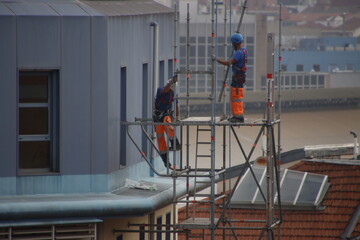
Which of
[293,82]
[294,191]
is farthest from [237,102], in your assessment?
[293,82]

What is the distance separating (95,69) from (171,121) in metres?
2.05

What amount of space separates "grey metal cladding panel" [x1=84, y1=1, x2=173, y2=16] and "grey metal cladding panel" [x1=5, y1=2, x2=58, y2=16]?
785mm

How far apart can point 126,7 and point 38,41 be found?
270 cm

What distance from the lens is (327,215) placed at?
2672 centimetres

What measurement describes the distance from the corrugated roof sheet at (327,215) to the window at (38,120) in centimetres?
902

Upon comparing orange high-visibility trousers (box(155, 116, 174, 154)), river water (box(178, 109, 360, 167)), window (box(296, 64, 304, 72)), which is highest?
window (box(296, 64, 304, 72))

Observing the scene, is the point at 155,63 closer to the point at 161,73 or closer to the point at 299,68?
the point at 161,73

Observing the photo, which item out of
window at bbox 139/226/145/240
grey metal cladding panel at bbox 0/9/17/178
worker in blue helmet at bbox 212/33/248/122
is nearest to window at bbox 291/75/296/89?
window at bbox 139/226/145/240

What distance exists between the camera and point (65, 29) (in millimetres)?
17234

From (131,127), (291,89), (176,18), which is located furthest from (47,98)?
(291,89)

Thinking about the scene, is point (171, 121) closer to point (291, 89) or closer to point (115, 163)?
point (115, 163)

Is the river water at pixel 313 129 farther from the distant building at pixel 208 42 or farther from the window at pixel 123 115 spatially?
the window at pixel 123 115

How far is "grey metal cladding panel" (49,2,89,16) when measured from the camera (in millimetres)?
17328

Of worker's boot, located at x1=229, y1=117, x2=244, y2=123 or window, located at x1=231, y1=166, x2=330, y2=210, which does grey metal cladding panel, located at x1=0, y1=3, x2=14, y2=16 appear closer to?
worker's boot, located at x1=229, y1=117, x2=244, y2=123
